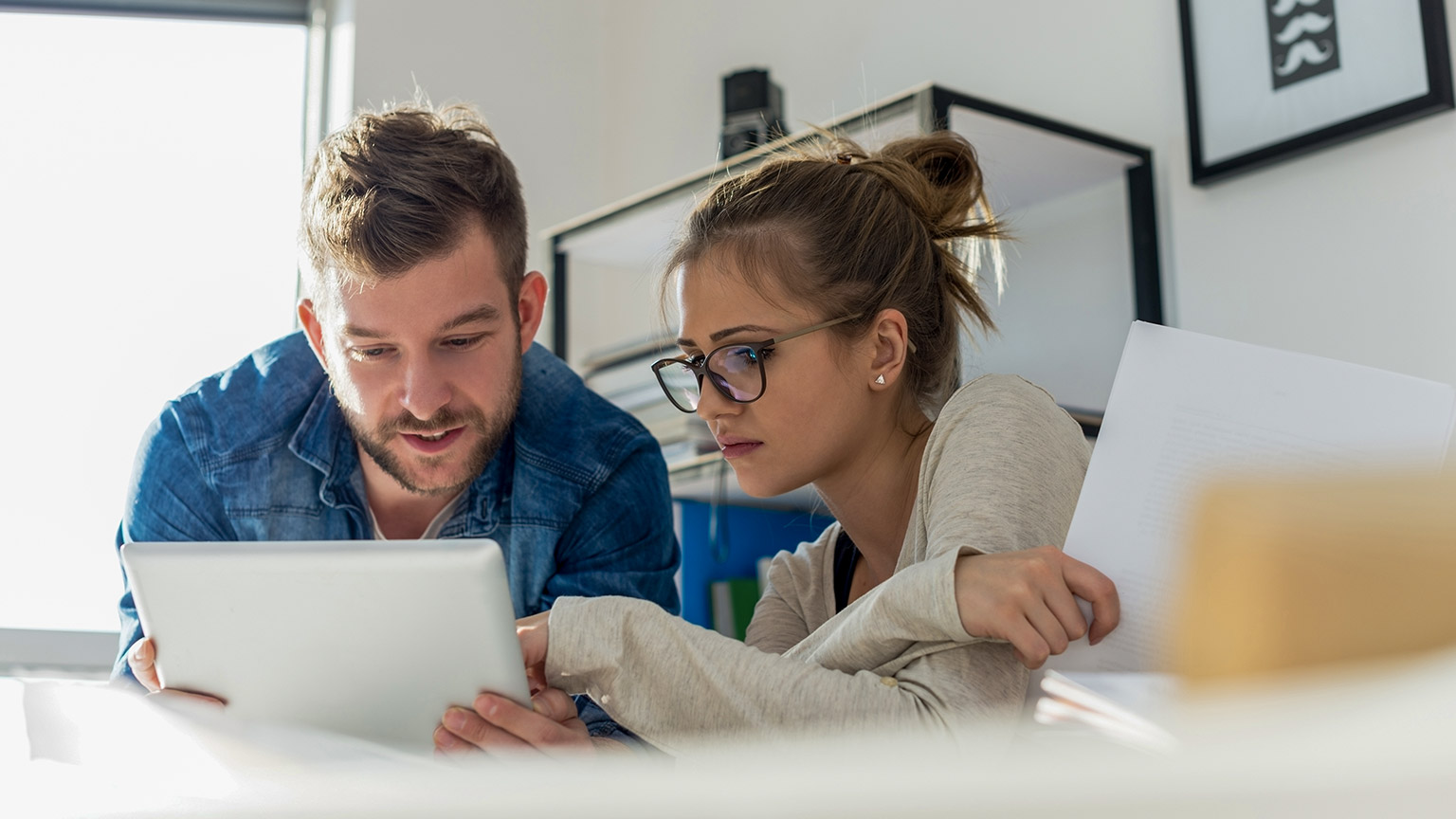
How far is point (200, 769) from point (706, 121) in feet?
8.70

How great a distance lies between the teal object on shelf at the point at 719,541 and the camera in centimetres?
246

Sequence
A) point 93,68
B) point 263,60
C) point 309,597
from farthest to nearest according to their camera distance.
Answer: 1. point 263,60
2. point 93,68
3. point 309,597

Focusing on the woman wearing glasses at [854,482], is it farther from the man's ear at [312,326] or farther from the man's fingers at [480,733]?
the man's ear at [312,326]

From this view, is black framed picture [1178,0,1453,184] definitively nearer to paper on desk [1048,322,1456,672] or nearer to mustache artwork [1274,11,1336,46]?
mustache artwork [1274,11,1336,46]

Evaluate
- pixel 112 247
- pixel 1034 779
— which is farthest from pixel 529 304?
pixel 112 247

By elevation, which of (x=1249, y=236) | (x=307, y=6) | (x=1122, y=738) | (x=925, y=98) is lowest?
(x=1122, y=738)

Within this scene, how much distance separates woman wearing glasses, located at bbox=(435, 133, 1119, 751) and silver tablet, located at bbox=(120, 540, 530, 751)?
36 millimetres

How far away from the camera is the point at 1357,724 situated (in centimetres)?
28

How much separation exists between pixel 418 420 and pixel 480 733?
589 mm

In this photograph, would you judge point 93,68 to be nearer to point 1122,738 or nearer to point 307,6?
point 307,6

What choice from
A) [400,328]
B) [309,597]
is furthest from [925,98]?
[309,597]

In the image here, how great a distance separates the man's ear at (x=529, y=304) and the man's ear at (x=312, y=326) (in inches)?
8.9

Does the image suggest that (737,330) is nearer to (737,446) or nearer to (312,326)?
(737,446)

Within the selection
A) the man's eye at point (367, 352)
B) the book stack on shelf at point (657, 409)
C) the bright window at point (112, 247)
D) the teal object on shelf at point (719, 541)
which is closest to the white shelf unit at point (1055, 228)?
the book stack on shelf at point (657, 409)
